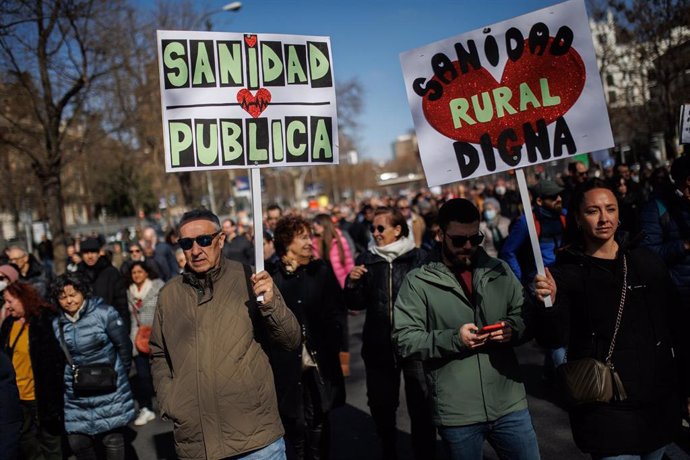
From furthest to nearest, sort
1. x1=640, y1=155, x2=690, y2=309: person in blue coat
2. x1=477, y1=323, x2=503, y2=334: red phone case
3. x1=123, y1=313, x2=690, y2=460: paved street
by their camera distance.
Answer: x1=123, y1=313, x2=690, y2=460: paved street → x1=640, y1=155, x2=690, y2=309: person in blue coat → x1=477, y1=323, x2=503, y2=334: red phone case

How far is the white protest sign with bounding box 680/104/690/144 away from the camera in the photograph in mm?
5375

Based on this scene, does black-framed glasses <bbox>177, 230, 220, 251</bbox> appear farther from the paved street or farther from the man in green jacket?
the paved street

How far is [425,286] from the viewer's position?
3.33 meters

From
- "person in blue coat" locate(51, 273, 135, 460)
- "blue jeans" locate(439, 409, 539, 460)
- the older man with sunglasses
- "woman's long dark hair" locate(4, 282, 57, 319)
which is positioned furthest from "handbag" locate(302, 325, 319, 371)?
"woman's long dark hair" locate(4, 282, 57, 319)

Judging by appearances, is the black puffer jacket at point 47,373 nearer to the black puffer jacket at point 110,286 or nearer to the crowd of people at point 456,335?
the crowd of people at point 456,335

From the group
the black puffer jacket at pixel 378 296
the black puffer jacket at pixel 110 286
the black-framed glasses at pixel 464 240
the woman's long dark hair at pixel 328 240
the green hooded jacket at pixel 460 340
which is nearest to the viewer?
the green hooded jacket at pixel 460 340

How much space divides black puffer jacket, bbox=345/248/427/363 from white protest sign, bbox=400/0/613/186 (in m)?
1.31

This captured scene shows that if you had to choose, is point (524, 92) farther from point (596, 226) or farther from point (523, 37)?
point (596, 226)

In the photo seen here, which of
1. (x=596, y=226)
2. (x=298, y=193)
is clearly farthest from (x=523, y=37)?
(x=298, y=193)

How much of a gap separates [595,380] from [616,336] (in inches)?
9.0

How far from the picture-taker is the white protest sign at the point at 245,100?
3551 millimetres

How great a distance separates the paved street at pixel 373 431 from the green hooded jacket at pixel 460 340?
1.96 meters

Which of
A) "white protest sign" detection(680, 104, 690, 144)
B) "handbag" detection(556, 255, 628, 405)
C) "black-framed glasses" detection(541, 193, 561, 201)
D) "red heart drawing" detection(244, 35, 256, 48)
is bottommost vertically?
"handbag" detection(556, 255, 628, 405)

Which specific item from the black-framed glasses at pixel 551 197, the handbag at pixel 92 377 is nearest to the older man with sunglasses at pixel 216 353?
the handbag at pixel 92 377
